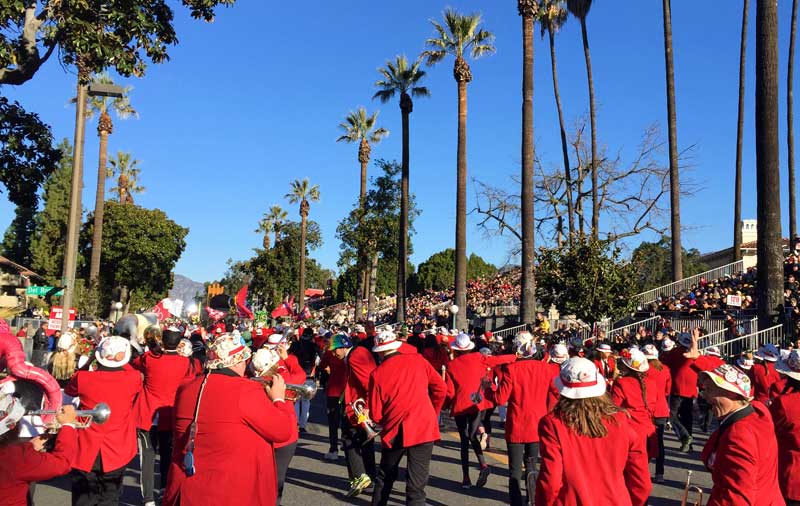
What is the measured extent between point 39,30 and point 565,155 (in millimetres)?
30804

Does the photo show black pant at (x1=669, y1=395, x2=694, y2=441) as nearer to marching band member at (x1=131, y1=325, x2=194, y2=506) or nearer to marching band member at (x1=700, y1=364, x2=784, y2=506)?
marching band member at (x1=700, y1=364, x2=784, y2=506)

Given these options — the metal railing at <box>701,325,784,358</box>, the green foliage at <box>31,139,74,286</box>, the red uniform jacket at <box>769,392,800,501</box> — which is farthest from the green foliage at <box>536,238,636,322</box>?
the green foliage at <box>31,139,74,286</box>

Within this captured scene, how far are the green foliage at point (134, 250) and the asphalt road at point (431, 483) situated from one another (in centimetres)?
4057

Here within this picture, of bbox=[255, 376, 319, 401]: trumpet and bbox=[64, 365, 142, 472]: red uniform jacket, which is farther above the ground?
bbox=[255, 376, 319, 401]: trumpet

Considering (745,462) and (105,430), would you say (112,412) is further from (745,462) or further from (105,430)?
(745,462)

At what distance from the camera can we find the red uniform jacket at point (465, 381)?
838 cm

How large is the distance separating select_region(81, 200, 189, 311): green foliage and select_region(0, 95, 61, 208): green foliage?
3836cm

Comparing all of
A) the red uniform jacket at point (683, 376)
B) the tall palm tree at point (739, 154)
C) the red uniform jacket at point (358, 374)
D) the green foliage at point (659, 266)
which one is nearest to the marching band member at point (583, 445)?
the red uniform jacket at point (358, 374)

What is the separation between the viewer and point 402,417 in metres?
6.02

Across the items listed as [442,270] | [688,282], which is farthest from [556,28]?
[442,270]

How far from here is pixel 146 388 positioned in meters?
7.14

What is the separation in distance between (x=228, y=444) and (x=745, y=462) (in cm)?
280

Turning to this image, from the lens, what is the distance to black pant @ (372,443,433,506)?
19.2ft

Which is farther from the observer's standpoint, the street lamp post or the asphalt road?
the street lamp post
